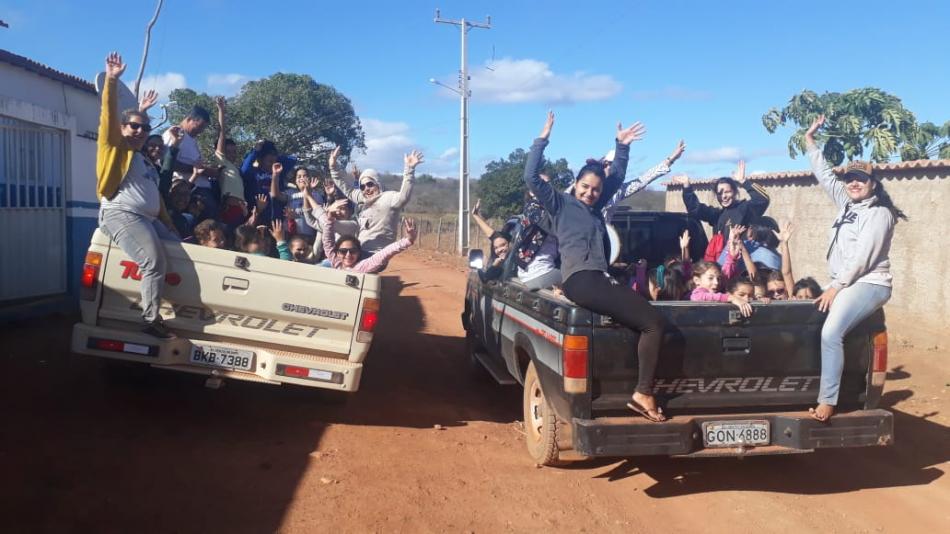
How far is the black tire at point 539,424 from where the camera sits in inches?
186

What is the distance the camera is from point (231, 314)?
5.16 metres

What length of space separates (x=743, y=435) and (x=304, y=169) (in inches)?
185

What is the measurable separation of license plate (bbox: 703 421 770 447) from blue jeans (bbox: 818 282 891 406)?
1.46 feet

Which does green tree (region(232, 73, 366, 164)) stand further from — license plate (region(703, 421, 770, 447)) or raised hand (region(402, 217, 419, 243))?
license plate (region(703, 421, 770, 447))

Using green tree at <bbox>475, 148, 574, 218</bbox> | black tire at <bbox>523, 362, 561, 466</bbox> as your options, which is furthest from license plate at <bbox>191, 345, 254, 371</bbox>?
green tree at <bbox>475, 148, 574, 218</bbox>

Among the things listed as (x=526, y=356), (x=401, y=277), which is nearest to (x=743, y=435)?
(x=526, y=356)

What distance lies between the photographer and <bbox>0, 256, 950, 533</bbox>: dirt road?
4035 mm

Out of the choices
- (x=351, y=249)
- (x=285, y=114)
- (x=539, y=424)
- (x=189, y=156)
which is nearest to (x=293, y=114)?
(x=285, y=114)

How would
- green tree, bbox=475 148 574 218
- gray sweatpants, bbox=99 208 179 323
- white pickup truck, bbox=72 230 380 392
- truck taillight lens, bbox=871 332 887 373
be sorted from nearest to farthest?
truck taillight lens, bbox=871 332 887 373, gray sweatpants, bbox=99 208 179 323, white pickup truck, bbox=72 230 380 392, green tree, bbox=475 148 574 218

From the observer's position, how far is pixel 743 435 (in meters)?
4.30

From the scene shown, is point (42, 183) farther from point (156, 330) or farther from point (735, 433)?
point (735, 433)

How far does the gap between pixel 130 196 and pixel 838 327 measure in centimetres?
473

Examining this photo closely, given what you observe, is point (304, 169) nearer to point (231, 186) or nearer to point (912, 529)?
point (231, 186)

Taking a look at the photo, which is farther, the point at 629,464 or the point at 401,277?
the point at 401,277
